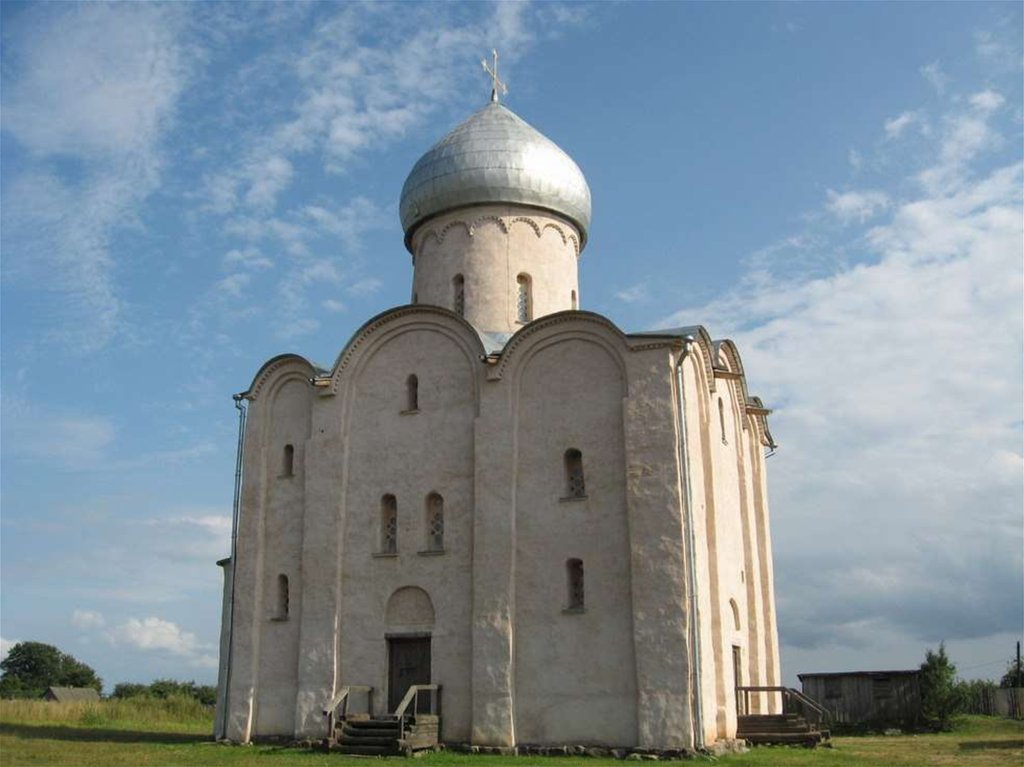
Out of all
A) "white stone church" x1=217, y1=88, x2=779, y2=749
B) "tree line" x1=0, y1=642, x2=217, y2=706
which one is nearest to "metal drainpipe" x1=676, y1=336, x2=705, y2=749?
"white stone church" x1=217, y1=88, x2=779, y2=749

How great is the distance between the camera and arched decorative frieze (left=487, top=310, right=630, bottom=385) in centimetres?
1725

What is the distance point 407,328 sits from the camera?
1911 centimetres

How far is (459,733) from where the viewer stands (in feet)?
54.7

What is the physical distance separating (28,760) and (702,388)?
1179cm

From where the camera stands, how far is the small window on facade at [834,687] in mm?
25547

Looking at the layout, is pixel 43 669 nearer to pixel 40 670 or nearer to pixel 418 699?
pixel 40 670

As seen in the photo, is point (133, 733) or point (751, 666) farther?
point (133, 733)

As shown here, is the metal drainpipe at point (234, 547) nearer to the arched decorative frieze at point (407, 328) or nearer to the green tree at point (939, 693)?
the arched decorative frieze at point (407, 328)

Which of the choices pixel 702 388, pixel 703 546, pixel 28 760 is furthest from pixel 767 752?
pixel 28 760

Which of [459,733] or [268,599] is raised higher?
[268,599]

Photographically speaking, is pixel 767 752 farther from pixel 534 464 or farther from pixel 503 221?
pixel 503 221

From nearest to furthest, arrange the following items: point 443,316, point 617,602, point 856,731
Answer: point 617,602
point 443,316
point 856,731

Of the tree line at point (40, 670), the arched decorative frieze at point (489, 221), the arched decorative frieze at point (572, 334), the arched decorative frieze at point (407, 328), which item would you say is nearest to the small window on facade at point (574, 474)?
the arched decorative frieze at point (572, 334)

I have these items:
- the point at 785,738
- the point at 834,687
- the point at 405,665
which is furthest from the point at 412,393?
the point at 834,687
